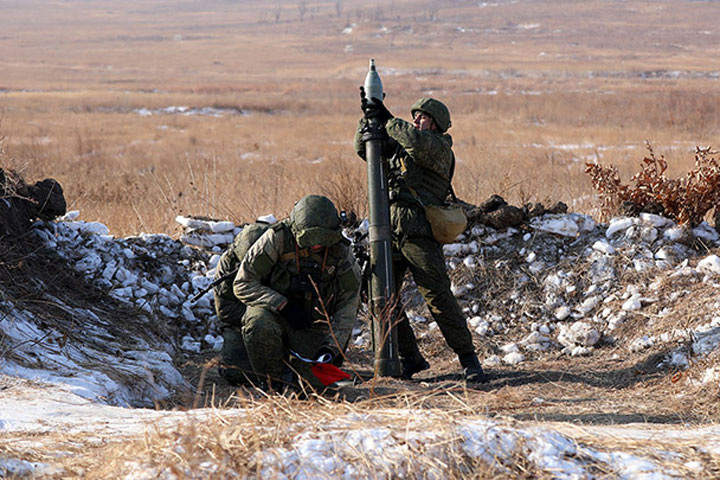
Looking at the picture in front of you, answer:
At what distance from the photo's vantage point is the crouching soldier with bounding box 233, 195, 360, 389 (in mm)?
5195

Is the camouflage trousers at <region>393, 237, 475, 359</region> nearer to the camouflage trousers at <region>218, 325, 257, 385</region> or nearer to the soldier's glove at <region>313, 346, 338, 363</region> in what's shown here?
the soldier's glove at <region>313, 346, 338, 363</region>

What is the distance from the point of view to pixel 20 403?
171 inches

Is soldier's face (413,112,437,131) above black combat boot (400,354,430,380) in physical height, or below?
above

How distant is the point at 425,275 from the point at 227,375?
1.68m

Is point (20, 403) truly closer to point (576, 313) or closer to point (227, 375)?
point (227, 375)

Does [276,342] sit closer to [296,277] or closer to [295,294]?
[295,294]

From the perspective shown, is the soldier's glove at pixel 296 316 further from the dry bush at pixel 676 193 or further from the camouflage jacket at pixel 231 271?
the dry bush at pixel 676 193

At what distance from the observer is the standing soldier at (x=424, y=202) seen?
555 cm

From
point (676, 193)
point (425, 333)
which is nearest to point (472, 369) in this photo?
point (425, 333)

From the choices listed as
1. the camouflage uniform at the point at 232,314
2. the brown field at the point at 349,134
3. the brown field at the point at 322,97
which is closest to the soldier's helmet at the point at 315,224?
the camouflage uniform at the point at 232,314

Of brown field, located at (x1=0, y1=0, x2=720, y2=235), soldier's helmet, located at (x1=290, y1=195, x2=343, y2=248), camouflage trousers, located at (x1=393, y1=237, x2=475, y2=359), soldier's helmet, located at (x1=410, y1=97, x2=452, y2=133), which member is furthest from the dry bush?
soldier's helmet, located at (x1=290, y1=195, x2=343, y2=248)

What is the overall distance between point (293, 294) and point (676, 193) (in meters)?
4.05

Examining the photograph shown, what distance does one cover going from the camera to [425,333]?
6992 millimetres

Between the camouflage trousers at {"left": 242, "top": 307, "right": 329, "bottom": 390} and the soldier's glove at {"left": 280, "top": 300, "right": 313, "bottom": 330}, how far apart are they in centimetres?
4
